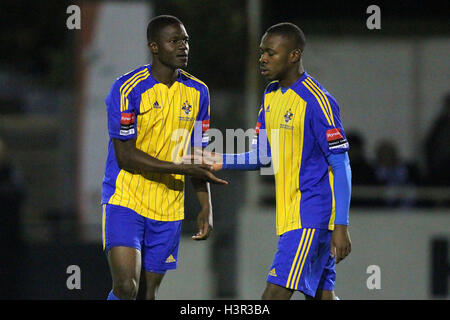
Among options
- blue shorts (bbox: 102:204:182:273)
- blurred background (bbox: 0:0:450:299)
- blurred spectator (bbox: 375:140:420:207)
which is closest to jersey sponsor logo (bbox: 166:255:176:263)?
blue shorts (bbox: 102:204:182:273)

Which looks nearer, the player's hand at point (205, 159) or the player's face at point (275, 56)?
the player's face at point (275, 56)

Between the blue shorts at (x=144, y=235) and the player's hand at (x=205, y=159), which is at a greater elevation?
the player's hand at (x=205, y=159)

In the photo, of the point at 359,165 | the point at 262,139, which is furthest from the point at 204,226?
the point at 359,165

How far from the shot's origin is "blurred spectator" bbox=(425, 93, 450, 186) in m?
8.50

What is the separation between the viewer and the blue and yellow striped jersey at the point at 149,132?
16.7 feet

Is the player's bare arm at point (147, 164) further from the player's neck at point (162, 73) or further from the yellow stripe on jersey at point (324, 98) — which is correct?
the yellow stripe on jersey at point (324, 98)

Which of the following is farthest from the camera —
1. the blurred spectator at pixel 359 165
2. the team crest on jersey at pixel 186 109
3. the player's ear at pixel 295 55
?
the blurred spectator at pixel 359 165

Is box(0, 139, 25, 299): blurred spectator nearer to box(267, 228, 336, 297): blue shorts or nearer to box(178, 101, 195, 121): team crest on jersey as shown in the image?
box(178, 101, 195, 121): team crest on jersey

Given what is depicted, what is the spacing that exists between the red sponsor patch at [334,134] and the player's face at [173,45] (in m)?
0.99

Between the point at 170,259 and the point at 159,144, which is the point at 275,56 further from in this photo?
the point at 170,259

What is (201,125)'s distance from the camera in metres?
5.39

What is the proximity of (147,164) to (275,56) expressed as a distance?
3.13 feet

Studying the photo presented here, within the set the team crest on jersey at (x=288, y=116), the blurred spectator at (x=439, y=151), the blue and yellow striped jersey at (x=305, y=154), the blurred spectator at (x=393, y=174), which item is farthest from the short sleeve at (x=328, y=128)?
the blurred spectator at (x=439, y=151)

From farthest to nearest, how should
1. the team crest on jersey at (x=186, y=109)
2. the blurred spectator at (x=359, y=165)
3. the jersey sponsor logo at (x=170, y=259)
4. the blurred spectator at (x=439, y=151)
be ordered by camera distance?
the blurred spectator at (x=439, y=151)
the blurred spectator at (x=359, y=165)
the jersey sponsor logo at (x=170, y=259)
the team crest on jersey at (x=186, y=109)
